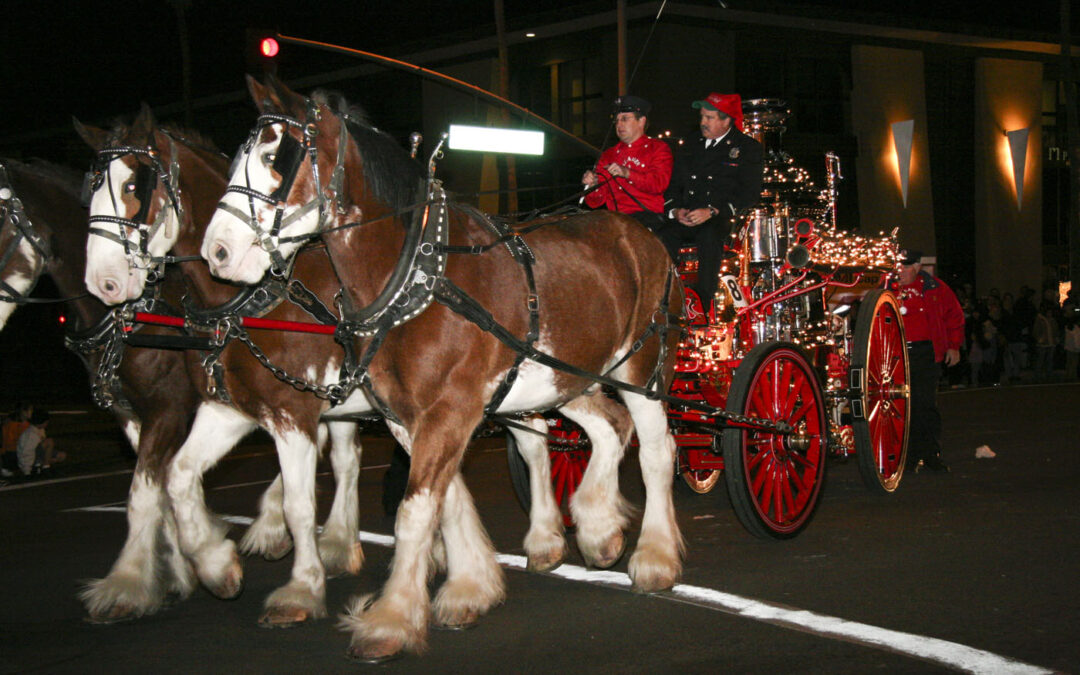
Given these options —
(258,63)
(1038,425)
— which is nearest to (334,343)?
(258,63)

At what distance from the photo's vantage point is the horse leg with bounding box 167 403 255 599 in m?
6.16

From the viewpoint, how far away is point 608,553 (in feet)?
22.6

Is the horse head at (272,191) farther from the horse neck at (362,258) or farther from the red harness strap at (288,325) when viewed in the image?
the red harness strap at (288,325)

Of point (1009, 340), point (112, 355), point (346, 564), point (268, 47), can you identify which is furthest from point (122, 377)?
point (1009, 340)

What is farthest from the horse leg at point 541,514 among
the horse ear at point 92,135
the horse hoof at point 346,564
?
the horse ear at point 92,135

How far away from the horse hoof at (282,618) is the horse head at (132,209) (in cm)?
180

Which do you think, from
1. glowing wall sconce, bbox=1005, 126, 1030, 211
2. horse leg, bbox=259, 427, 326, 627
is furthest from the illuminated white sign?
glowing wall sconce, bbox=1005, 126, 1030, 211

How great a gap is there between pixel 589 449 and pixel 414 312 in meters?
3.18

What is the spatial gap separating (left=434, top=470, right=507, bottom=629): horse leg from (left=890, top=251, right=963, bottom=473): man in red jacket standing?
215 inches

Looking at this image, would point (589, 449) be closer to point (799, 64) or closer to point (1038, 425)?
point (1038, 425)

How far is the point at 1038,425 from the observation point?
45.9ft

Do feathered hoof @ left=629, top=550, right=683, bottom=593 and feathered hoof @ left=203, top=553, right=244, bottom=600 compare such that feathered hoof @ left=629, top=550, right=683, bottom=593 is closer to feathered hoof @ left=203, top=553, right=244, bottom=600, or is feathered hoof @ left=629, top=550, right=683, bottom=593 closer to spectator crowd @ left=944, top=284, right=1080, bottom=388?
feathered hoof @ left=203, top=553, right=244, bottom=600

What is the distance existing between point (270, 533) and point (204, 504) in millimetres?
1321

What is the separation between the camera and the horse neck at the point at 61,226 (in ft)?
21.9
